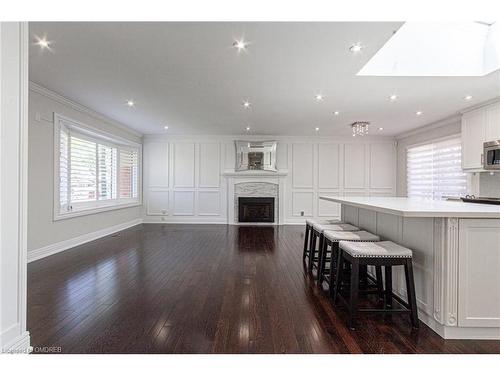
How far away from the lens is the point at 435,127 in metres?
6.01

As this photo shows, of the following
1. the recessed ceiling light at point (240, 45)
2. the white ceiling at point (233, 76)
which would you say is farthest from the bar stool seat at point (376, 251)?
the recessed ceiling light at point (240, 45)

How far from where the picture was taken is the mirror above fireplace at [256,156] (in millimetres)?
7379

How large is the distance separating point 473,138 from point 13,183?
615 centimetres

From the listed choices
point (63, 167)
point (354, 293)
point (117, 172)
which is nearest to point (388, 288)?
point (354, 293)

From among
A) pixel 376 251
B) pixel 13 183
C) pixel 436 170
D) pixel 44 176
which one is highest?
pixel 436 170

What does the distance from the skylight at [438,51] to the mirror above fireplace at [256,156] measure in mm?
4168

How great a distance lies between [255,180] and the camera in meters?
7.56

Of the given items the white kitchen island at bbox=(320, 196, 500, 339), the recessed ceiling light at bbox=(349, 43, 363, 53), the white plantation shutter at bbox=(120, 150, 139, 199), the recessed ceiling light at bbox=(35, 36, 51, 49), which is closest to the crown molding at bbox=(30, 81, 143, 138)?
the white plantation shutter at bbox=(120, 150, 139, 199)

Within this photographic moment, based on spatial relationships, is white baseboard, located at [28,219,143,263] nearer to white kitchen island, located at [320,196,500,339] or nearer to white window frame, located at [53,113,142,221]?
white window frame, located at [53,113,142,221]

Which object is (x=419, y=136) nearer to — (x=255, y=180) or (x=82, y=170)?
(x=255, y=180)

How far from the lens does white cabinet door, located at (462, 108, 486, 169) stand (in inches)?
181

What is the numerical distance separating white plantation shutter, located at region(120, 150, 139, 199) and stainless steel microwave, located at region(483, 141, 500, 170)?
717cm
